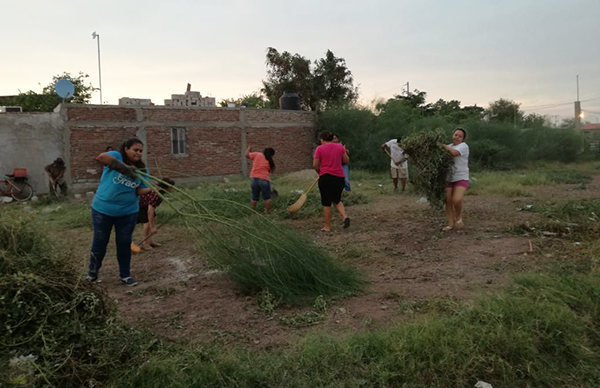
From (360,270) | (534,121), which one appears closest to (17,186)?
(360,270)

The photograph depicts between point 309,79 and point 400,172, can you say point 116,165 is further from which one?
point 309,79

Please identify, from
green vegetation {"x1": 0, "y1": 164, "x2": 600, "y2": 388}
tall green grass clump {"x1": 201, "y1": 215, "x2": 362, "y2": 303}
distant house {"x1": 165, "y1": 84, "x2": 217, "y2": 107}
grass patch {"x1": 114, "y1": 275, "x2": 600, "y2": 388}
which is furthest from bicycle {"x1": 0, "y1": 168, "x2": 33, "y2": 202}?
grass patch {"x1": 114, "y1": 275, "x2": 600, "y2": 388}

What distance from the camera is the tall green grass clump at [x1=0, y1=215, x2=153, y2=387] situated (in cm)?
220

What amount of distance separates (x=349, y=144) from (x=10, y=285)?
16987mm

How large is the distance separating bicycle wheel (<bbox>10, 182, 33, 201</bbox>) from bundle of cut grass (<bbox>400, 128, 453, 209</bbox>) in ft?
35.2

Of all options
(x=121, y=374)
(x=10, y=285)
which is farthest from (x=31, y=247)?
(x=121, y=374)

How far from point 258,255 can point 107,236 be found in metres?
1.62

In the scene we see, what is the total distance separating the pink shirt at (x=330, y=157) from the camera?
21.2 feet

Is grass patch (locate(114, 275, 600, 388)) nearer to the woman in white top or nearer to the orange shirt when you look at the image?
the woman in white top

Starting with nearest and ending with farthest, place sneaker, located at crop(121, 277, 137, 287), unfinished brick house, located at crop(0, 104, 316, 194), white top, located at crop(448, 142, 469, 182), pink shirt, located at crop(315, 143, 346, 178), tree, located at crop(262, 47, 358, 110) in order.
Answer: sneaker, located at crop(121, 277, 137, 287), white top, located at crop(448, 142, 469, 182), pink shirt, located at crop(315, 143, 346, 178), unfinished brick house, located at crop(0, 104, 316, 194), tree, located at crop(262, 47, 358, 110)

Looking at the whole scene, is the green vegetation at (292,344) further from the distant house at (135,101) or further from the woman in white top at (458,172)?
the distant house at (135,101)

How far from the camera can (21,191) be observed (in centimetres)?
1185

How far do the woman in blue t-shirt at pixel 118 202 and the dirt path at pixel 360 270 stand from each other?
28cm

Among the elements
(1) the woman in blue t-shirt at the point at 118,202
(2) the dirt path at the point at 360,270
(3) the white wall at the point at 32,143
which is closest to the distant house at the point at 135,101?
(3) the white wall at the point at 32,143
